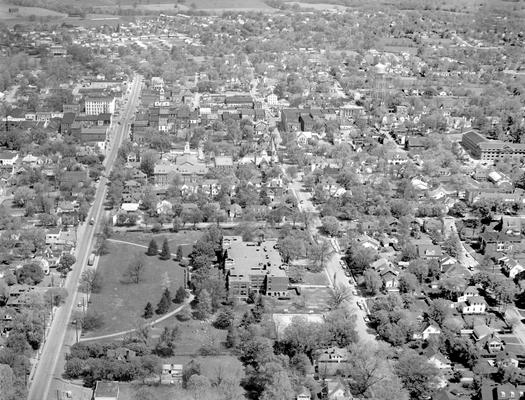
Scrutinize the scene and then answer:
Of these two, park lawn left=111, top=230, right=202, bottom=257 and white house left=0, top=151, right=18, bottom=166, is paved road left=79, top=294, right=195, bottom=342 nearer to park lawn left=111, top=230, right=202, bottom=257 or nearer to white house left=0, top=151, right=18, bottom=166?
park lawn left=111, top=230, right=202, bottom=257

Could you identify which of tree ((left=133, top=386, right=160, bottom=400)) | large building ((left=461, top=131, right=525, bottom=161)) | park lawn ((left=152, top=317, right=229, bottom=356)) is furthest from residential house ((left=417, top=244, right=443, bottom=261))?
large building ((left=461, top=131, right=525, bottom=161))

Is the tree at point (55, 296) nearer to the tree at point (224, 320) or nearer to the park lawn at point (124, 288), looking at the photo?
the park lawn at point (124, 288)

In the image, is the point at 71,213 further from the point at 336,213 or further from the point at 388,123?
the point at 388,123

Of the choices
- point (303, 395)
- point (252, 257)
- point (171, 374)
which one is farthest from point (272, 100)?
point (303, 395)

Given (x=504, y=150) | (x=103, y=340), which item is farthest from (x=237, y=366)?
(x=504, y=150)

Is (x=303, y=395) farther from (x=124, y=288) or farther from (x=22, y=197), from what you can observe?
(x=22, y=197)

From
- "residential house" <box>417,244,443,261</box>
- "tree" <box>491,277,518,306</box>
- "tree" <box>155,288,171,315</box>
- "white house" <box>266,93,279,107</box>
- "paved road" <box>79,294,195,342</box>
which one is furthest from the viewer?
"white house" <box>266,93,279,107</box>
